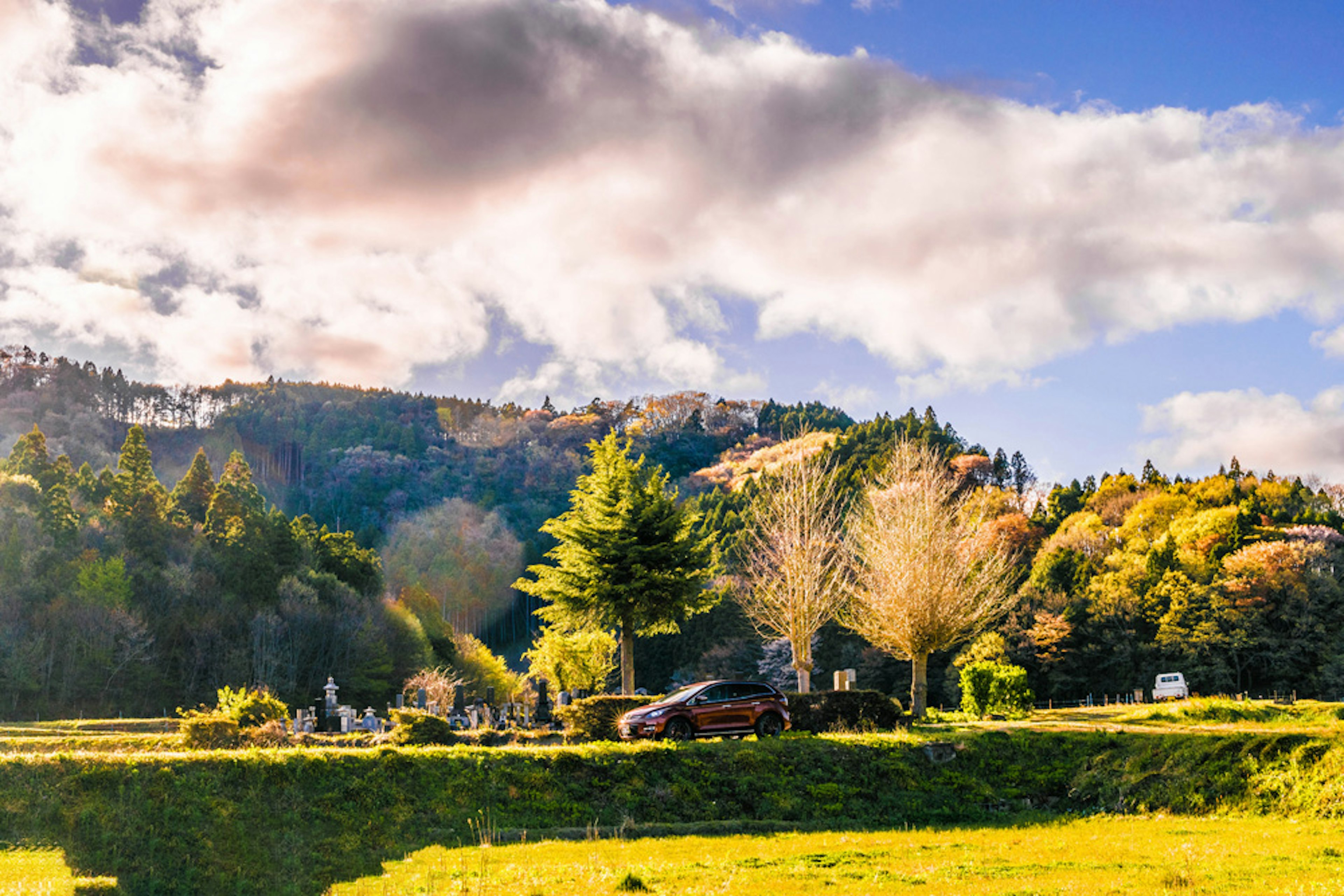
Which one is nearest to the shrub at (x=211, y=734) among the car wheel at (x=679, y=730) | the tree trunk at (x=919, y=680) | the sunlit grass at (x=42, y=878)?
the sunlit grass at (x=42, y=878)

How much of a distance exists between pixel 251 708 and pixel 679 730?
11.0 metres

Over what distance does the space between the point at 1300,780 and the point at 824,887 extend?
33.0ft

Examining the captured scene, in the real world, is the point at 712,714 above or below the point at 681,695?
below

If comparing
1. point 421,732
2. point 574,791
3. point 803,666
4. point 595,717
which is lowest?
point 574,791

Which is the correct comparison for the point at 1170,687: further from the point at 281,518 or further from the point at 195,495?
the point at 195,495

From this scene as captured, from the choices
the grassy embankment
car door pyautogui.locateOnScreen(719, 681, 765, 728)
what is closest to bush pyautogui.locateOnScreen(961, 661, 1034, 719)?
the grassy embankment

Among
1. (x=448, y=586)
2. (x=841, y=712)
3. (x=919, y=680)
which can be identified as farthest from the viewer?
(x=448, y=586)

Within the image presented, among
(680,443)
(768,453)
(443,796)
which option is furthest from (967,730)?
(680,443)

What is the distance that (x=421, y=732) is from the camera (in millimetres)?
22609

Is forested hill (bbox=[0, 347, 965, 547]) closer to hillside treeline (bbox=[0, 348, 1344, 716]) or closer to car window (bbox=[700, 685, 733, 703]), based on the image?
hillside treeline (bbox=[0, 348, 1344, 716])

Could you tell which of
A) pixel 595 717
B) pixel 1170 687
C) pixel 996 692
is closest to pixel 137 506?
pixel 595 717

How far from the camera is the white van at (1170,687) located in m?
44.0

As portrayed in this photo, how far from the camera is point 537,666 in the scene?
40.7 meters

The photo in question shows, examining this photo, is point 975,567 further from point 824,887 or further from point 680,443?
point 680,443
